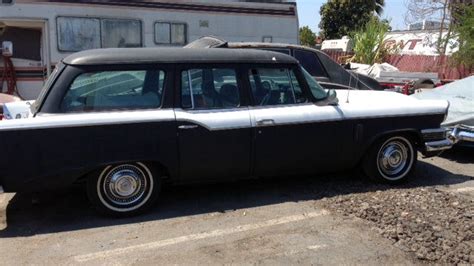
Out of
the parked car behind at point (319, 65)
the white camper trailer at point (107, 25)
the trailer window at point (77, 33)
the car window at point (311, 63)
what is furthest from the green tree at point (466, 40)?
the trailer window at point (77, 33)

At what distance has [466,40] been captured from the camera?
14031 mm

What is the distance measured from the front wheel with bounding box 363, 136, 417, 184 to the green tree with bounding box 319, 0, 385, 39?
29440mm

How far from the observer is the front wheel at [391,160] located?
19.1 feet

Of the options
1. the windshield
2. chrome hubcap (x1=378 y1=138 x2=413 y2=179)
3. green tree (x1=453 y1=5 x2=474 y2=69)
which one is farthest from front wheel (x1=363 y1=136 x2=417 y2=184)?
green tree (x1=453 y1=5 x2=474 y2=69)

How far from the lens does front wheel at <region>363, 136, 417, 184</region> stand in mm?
5824

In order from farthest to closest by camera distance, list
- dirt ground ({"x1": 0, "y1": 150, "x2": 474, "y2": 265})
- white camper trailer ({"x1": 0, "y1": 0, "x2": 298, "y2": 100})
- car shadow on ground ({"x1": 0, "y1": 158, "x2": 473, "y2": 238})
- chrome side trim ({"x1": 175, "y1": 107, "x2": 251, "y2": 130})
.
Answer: white camper trailer ({"x1": 0, "y1": 0, "x2": 298, "y2": 100}) → chrome side trim ({"x1": 175, "y1": 107, "x2": 251, "y2": 130}) → car shadow on ground ({"x1": 0, "y1": 158, "x2": 473, "y2": 238}) → dirt ground ({"x1": 0, "y1": 150, "x2": 474, "y2": 265})

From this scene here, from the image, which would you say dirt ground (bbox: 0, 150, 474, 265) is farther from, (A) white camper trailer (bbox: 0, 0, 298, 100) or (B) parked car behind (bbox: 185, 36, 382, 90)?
(A) white camper trailer (bbox: 0, 0, 298, 100)

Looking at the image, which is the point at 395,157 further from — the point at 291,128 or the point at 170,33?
the point at 170,33

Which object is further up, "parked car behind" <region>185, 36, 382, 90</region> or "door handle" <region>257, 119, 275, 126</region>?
"parked car behind" <region>185, 36, 382, 90</region>

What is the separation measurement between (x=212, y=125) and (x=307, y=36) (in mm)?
36163

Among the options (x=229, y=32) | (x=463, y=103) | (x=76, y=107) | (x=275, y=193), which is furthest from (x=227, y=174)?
(x=229, y=32)

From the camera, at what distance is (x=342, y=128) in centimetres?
557

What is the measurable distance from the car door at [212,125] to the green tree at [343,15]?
99.8ft

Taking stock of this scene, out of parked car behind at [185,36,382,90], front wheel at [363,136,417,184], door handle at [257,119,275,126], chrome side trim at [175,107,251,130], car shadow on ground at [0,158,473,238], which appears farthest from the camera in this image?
parked car behind at [185,36,382,90]
